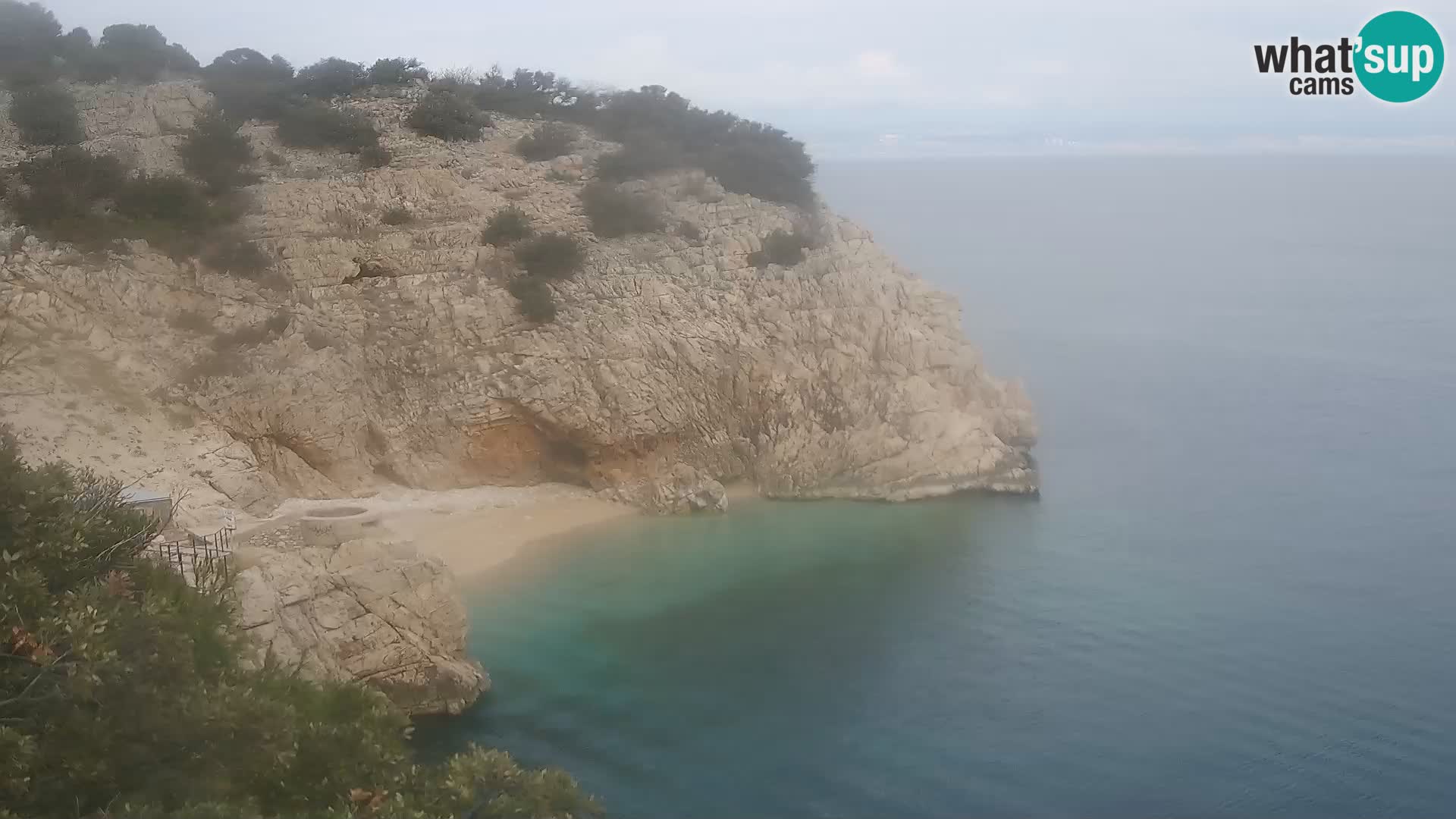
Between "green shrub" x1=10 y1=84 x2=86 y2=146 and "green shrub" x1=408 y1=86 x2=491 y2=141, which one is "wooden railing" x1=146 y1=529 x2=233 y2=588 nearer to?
"green shrub" x1=10 y1=84 x2=86 y2=146

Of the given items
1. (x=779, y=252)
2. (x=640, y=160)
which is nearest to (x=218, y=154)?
(x=640, y=160)

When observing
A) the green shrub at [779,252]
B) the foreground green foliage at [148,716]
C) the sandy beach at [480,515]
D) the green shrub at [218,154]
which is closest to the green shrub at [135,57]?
the green shrub at [218,154]

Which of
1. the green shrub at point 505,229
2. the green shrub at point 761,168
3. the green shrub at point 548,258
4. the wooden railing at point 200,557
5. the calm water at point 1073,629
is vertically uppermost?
the green shrub at point 761,168

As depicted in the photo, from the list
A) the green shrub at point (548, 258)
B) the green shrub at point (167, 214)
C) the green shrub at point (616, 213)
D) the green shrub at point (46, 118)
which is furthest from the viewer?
the green shrub at point (616, 213)

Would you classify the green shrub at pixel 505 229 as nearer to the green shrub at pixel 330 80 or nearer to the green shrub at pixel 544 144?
the green shrub at pixel 544 144

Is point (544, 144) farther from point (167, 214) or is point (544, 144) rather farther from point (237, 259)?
point (167, 214)

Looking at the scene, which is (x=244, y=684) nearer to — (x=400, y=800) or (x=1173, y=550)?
(x=400, y=800)

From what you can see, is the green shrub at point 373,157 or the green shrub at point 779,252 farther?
the green shrub at point 779,252

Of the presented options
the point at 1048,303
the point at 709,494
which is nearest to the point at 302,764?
the point at 709,494

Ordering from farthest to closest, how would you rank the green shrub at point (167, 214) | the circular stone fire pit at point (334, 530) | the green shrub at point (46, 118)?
the green shrub at point (46, 118), the green shrub at point (167, 214), the circular stone fire pit at point (334, 530)
